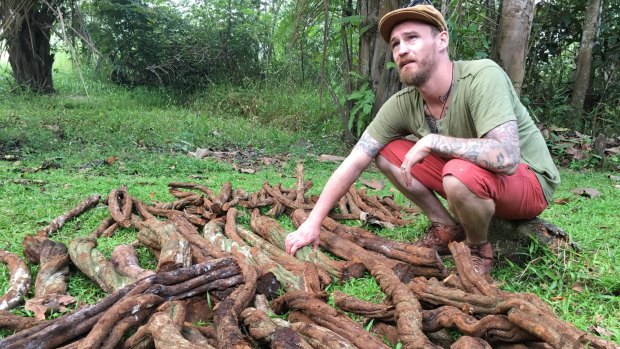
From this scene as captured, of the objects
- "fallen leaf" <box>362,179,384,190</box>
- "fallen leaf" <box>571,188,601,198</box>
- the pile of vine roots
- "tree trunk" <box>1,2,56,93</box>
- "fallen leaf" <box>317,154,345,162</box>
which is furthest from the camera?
"tree trunk" <box>1,2,56,93</box>

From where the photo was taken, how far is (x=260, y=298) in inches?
91.6

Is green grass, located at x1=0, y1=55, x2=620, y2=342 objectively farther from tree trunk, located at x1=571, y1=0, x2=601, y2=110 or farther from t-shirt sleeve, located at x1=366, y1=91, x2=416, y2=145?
tree trunk, located at x1=571, y1=0, x2=601, y2=110

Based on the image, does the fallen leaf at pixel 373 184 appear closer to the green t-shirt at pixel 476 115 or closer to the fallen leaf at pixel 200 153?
the green t-shirt at pixel 476 115

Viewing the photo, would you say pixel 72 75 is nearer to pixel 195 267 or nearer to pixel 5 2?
pixel 5 2

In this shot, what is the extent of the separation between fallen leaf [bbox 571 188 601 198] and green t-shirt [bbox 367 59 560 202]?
2.12m

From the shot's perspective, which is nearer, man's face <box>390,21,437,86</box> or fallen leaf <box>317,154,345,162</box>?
man's face <box>390,21,437,86</box>

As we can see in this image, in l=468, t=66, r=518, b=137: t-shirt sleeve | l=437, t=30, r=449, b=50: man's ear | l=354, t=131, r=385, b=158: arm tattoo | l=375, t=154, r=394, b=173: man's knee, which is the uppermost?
l=437, t=30, r=449, b=50: man's ear

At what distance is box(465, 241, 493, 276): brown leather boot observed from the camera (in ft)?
9.09

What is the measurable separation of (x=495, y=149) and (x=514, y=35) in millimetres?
4101

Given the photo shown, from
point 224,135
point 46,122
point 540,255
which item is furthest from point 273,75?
point 540,255

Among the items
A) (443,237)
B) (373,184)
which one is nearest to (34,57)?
(373,184)

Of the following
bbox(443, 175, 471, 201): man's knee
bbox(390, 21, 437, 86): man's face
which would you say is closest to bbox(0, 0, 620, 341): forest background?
bbox(443, 175, 471, 201): man's knee

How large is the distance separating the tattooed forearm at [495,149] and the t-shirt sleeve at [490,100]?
0.13ft

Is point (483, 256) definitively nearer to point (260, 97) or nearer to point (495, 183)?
point (495, 183)
